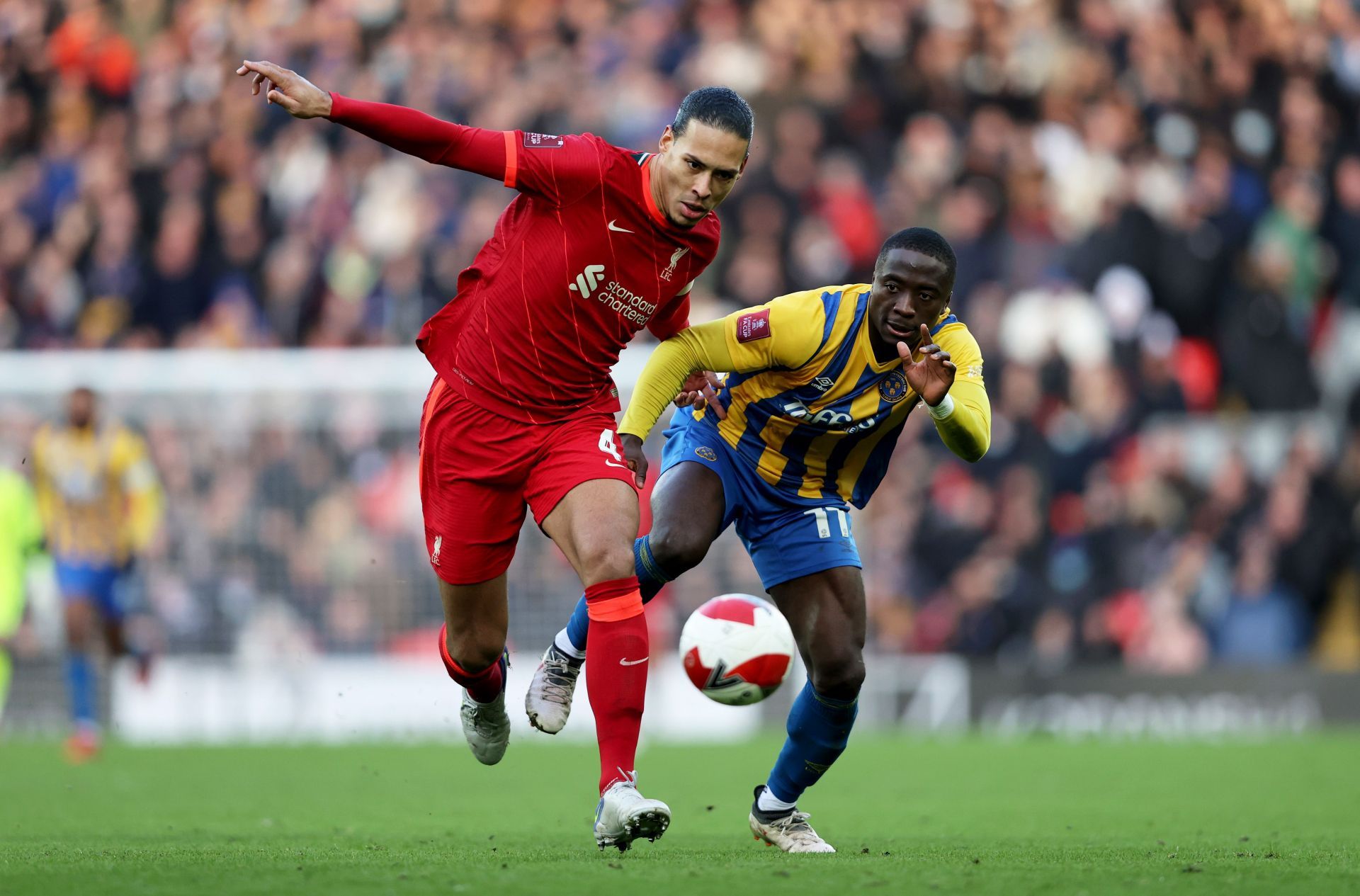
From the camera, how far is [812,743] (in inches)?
286

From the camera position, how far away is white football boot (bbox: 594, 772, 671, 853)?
5.82 meters

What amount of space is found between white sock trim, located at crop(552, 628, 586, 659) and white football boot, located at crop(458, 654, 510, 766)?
23 cm

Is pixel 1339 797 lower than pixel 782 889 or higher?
lower

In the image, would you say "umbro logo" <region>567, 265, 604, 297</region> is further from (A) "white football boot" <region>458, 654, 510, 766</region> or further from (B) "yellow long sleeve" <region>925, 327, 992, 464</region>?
(A) "white football boot" <region>458, 654, 510, 766</region>

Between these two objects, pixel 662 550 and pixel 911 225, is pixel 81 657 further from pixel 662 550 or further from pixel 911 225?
pixel 911 225

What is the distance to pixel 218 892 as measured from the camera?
5102mm

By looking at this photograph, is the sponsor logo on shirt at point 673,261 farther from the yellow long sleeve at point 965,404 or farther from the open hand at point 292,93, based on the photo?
the open hand at point 292,93

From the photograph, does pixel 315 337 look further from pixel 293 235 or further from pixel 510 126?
pixel 510 126

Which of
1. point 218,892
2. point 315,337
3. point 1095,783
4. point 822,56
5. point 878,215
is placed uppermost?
point 822,56

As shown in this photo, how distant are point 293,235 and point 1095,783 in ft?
34.2

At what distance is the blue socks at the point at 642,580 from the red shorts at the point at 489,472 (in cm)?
59

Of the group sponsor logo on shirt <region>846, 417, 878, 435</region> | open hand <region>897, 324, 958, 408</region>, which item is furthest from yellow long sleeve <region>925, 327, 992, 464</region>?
sponsor logo on shirt <region>846, 417, 878, 435</region>

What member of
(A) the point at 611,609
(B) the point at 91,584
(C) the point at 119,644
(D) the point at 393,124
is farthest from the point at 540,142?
(C) the point at 119,644

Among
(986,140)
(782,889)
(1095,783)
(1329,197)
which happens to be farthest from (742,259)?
(782,889)
